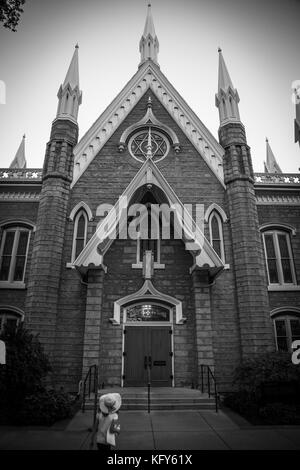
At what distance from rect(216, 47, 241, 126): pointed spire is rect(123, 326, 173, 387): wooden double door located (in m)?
11.3

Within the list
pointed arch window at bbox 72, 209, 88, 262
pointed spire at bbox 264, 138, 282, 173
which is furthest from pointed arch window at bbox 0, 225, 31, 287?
pointed spire at bbox 264, 138, 282, 173

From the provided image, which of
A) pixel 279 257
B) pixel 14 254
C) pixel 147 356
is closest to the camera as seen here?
pixel 147 356

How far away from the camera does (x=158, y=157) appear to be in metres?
15.3

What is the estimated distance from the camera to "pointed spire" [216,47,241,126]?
1570cm

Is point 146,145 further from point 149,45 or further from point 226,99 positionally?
point 149,45

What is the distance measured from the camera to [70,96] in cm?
1603

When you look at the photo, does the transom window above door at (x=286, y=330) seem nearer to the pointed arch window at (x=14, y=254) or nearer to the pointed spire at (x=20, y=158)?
the pointed arch window at (x=14, y=254)

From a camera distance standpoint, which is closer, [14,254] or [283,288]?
[283,288]

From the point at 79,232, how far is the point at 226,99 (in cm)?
1086

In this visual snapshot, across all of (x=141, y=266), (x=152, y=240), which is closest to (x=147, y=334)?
(x=141, y=266)

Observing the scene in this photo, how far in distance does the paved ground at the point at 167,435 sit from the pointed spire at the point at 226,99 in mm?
13655

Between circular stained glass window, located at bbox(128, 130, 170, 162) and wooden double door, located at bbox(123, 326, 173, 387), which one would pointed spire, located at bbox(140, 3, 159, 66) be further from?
wooden double door, located at bbox(123, 326, 173, 387)

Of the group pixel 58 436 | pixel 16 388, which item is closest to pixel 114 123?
pixel 16 388

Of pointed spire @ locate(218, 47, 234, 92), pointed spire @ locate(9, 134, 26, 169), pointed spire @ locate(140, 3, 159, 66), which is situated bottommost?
pointed spire @ locate(218, 47, 234, 92)
